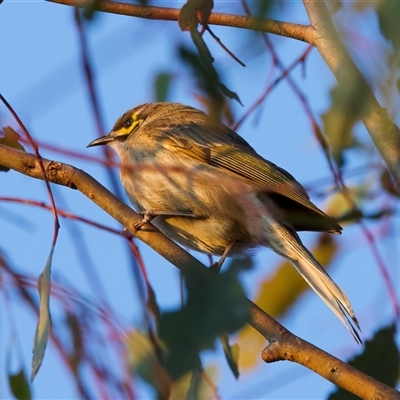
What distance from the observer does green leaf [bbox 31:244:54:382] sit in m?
2.01

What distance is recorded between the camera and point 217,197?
4344 mm

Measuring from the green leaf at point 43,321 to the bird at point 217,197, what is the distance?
163cm

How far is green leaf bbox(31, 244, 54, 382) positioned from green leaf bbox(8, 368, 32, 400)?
1.50 feet

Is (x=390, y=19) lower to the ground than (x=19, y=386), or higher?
higher

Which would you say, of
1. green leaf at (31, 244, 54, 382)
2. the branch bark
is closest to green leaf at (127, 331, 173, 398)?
green leaf at (31, 244, 54, 382)

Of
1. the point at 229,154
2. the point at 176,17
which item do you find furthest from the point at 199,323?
the point at 229,154

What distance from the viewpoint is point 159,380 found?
70.1 inches

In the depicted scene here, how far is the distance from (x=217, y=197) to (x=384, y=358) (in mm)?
Result: 1877

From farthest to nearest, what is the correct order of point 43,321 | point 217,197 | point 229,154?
point 229,154
point 217,197
point 43,321

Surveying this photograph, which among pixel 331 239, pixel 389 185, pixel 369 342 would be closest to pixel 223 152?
pixel 331 239

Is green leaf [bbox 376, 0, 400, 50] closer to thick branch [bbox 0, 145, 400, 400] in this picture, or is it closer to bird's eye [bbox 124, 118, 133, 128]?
thick branch [bbox 0, 145, 400, 400]

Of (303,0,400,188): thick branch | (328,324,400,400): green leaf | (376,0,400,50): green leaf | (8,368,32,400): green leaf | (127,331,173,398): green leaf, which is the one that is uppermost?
(303,0,400,188): thick branch

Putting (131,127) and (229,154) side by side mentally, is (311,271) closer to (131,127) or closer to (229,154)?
(229,154)

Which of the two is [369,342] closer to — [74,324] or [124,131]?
[74,324]
